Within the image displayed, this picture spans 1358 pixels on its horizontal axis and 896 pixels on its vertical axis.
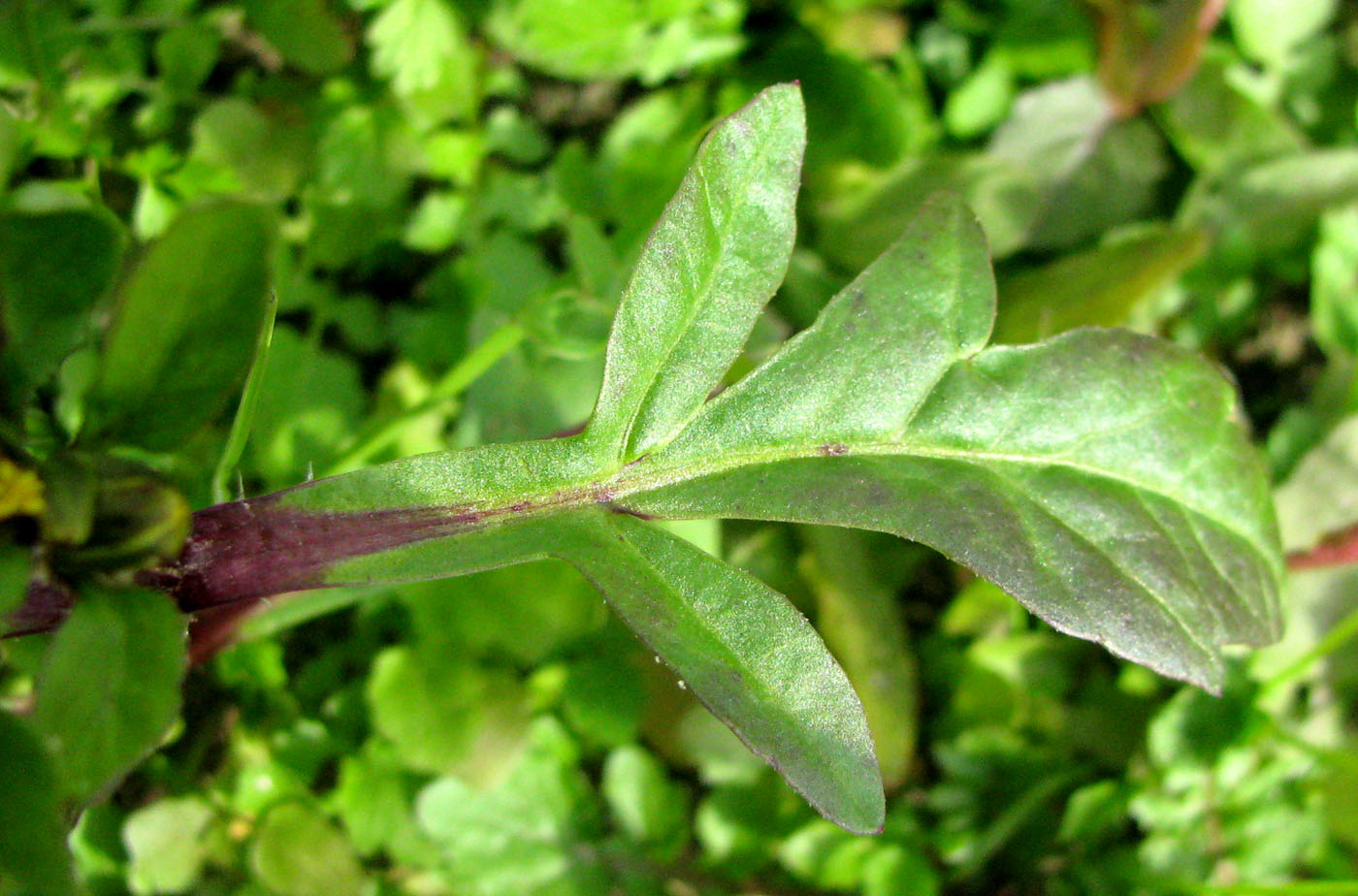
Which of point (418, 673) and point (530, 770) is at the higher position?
point (418, 673)

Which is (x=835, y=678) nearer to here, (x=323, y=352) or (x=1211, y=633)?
(x=1211, y=633)

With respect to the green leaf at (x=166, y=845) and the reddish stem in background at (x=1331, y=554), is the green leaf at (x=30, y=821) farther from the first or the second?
the reddish stem in background at (x=1331, y=554)

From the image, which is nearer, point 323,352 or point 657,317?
point 657,317

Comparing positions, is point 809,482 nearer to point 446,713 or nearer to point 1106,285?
point 446,713

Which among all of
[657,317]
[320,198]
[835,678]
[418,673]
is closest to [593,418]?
[657,317]

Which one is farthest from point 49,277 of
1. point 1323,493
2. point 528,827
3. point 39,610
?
point 1323,493

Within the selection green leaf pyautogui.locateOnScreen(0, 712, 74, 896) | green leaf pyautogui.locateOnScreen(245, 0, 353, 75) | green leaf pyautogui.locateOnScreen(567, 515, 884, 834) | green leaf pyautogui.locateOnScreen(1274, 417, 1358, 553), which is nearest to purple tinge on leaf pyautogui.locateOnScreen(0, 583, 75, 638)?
green leaf pyautogui.locateOnScreen(0, 712, 74, 896)

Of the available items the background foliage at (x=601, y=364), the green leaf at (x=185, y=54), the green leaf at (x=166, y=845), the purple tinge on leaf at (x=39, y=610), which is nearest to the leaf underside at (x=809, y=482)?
the purple tinge on leaf at (x=39, y=610)

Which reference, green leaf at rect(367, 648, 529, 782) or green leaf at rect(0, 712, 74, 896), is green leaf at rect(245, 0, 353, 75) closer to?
green leaf at rect(367, 648, 529, 782)
